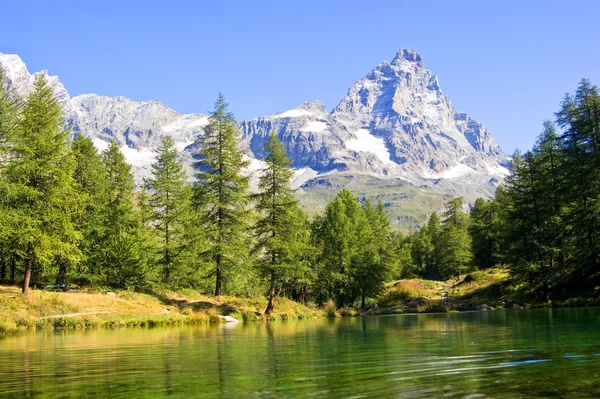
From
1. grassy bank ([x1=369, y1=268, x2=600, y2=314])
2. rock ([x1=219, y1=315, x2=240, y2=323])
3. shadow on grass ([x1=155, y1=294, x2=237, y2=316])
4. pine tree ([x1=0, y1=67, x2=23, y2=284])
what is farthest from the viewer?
grassy bank ([x1=369, y1=268, x2=600, y2=314])

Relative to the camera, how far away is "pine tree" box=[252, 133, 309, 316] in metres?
37.5

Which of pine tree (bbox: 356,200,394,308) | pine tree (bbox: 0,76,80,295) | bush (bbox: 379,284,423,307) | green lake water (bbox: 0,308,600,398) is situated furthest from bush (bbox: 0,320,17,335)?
bush (bbox: 379,284,423,307)

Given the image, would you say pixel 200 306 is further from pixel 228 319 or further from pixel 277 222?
pixel 277 222

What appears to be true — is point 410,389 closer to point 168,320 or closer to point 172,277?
point 168,320

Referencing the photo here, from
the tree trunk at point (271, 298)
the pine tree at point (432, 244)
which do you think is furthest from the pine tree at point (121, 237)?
the pine tree at point (432, 244)

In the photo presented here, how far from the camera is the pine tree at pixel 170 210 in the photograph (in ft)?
137

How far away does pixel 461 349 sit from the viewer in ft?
42.1

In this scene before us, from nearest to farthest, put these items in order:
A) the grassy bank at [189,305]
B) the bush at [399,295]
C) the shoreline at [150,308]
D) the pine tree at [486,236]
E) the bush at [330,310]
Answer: the shoreline at [150,308] → the grassy bank at [189,305] → the bush at [330,310] → the bush at [399,295] → the pine tree at [486,236]

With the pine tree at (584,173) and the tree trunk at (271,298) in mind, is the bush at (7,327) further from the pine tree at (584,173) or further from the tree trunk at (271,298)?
the pine tree at (584,173)

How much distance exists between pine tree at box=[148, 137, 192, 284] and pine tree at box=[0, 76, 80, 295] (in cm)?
1150

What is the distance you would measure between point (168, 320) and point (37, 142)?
13179mm

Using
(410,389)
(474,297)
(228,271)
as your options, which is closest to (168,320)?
(228,271)

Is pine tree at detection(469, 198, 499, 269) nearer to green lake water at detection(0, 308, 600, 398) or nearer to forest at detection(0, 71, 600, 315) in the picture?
forest at detection(0, 71, 600, 315)

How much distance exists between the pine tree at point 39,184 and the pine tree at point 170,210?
11.5 meters
